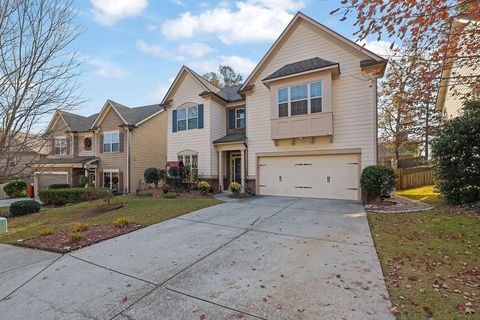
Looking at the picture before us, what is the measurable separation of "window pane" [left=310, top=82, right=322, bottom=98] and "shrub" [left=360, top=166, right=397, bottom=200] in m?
4.33

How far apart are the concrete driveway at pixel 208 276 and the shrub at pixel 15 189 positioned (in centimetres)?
2064

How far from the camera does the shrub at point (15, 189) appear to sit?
21.8 metres

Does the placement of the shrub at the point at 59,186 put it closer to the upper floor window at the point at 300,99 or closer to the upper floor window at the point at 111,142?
the upper floor window at the point at 111,142

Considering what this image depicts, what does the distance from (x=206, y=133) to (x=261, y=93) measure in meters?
4.25

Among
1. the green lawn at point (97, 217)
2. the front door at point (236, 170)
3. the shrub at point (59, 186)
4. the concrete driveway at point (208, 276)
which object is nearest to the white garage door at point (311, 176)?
the front door at point (236, 170)

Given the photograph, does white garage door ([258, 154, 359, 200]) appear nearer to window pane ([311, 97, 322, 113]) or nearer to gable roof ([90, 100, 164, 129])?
window pane ([311, 97, 322, 113])

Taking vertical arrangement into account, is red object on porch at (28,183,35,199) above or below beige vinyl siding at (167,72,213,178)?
below

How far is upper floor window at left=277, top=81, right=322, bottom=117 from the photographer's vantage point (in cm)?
1206

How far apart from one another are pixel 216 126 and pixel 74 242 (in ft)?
35.4

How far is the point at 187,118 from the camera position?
16.5m

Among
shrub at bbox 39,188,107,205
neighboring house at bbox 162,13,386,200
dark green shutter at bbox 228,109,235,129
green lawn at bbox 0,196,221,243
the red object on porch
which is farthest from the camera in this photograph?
the red object on porch

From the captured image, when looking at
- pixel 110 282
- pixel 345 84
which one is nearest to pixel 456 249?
pixel 110 282

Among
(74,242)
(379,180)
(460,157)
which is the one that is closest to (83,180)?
(74,242)

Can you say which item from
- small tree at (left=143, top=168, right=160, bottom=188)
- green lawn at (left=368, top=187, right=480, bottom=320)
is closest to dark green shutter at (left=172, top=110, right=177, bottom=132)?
small tree at (left=143, top=168, right=160, bottom=188)
